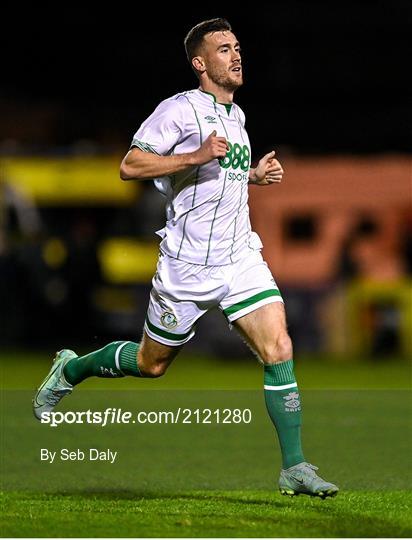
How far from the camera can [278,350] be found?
808 centimetres

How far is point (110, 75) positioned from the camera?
132ft

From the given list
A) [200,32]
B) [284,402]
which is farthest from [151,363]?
[200,32]

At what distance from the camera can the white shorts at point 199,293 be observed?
819cm

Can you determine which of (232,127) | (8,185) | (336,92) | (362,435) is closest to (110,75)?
(336,92)

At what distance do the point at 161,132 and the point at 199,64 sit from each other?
1.78ft

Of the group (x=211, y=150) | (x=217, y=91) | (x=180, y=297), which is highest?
(x=217, y=91)

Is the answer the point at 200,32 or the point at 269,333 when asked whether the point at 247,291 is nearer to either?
the point at 269,333

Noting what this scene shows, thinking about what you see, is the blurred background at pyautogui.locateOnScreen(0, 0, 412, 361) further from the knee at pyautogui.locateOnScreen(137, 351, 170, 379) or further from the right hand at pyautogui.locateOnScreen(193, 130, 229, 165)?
the right hand at pyautogui.locateOnScreen(193, 130, 229, 165)

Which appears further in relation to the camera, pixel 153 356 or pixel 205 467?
pixel 205 467

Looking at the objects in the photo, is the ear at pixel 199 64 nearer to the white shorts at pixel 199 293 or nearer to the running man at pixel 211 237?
the running man at pixel 211 237

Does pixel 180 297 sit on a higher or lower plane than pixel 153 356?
higher

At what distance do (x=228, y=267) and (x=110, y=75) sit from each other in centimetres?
3247

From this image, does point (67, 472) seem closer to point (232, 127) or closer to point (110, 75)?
point (232, 127)

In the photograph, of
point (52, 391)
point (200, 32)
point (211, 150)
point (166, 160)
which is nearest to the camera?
point (211, 150)
